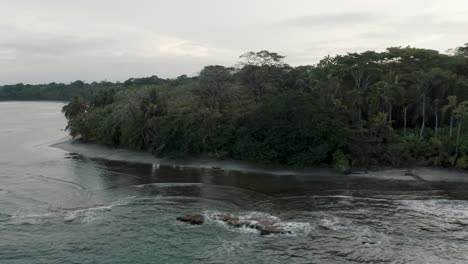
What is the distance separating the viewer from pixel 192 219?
27.8m

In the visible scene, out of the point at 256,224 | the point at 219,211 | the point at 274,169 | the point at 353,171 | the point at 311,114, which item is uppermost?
the point at 311,114

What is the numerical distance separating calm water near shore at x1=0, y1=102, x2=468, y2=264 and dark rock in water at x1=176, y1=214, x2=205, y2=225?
0.55m

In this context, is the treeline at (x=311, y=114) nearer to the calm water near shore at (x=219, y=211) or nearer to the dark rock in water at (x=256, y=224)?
the calm water near shore at (x=219, y=211)

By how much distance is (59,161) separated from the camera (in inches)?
2051

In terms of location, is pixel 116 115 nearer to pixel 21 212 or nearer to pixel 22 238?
pixel 21 212

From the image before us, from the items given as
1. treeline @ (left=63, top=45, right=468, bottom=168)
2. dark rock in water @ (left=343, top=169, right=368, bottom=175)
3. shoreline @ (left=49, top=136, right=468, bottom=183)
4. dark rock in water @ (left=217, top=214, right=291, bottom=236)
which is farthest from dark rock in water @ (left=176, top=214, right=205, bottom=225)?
dark rock in water @ (left=343, top=169, right=368, bottom=175)

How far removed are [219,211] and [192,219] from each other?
3142mm

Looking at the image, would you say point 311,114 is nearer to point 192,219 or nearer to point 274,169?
point 274,169

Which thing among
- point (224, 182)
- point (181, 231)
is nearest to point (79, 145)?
point (224, 182)

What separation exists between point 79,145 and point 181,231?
140 feet

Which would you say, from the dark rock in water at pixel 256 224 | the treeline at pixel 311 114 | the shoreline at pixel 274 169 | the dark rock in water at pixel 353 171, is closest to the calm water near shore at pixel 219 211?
the dark rock in water at pixel 256 224

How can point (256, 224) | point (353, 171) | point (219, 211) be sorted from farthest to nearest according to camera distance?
point (353, 171)
point (219, 211)
point (256, 224)

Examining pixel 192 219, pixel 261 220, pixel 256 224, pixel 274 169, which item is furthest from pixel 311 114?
pixel 192 219

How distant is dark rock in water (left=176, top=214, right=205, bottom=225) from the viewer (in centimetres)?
2766
